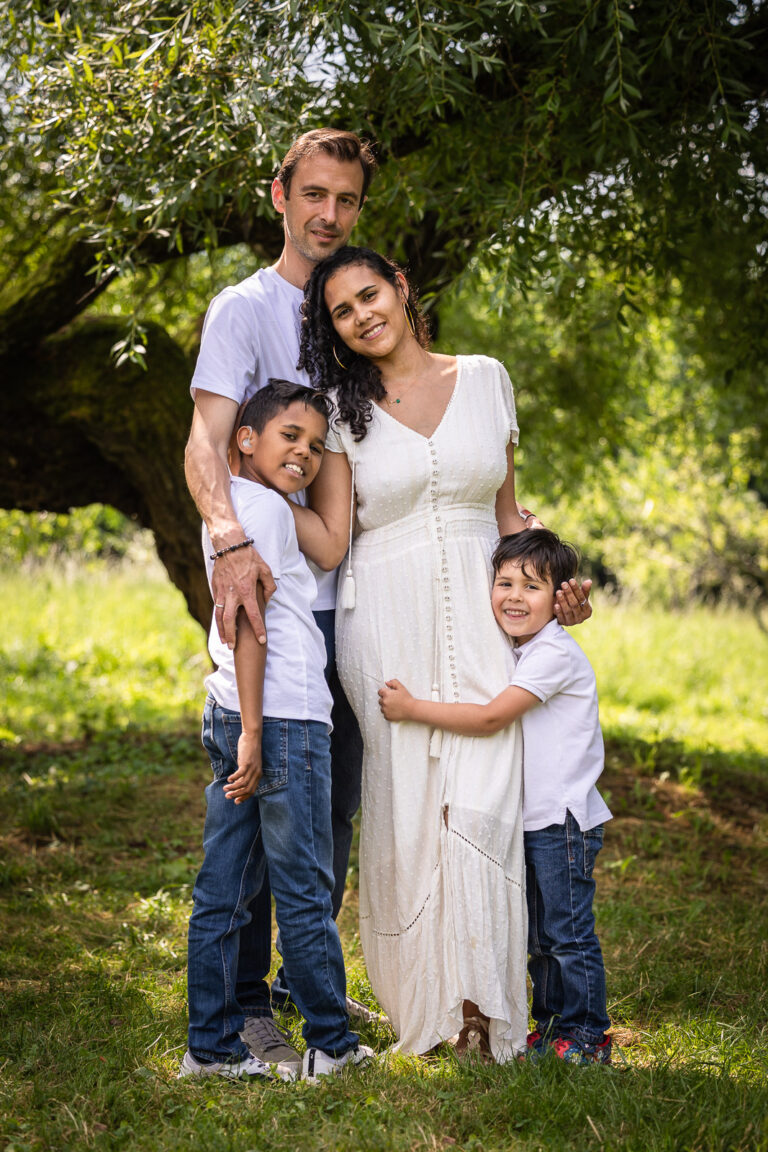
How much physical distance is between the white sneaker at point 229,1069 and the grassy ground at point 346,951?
6 centimetres

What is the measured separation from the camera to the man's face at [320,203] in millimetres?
2951

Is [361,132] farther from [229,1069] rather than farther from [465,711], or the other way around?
[229,1069]

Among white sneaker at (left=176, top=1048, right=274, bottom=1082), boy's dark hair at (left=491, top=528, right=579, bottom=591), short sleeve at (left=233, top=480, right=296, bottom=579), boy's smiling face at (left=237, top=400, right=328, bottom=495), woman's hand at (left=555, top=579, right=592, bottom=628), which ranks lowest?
white sneaker at (left=176, top=1048, right=274, bottom=1082)

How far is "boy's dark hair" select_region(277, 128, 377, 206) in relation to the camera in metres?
2.95

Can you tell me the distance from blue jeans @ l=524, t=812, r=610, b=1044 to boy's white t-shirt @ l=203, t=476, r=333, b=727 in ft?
2.29

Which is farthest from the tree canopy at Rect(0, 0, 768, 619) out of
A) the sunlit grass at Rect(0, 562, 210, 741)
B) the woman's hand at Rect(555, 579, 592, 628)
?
Answer: the sunlit grass at Rect(0, 562, 210, 741)

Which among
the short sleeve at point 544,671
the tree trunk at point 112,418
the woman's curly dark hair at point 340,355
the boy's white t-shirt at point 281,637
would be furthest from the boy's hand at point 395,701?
the tree trunk at point 112,418

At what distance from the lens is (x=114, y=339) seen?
493cm

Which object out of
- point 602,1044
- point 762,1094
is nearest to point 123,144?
point 602,1044

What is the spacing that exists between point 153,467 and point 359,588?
2317mm

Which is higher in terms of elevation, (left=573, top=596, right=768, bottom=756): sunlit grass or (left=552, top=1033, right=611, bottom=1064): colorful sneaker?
(left=573, top=596, right=768, bottom=756): sunlit grass

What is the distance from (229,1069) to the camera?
8.44ft

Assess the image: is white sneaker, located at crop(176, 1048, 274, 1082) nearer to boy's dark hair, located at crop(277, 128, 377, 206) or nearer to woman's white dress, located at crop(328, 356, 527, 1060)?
woman's white dress, located at crop(328, 356, 527, 1060)

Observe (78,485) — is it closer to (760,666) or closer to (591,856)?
(591,856)
